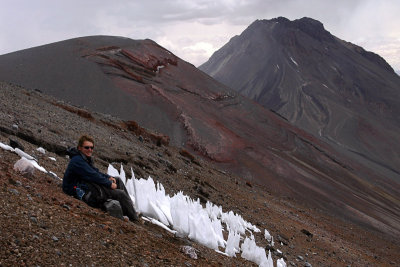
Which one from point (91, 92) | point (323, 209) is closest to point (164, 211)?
point (323, 209)

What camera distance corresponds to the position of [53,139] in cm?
983

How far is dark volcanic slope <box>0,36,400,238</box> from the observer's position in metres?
27.3

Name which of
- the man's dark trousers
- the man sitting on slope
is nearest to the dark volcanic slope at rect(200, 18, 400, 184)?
the man's dark trousers

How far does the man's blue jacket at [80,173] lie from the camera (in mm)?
5684

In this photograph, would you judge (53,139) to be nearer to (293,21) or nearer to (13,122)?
(13,122)

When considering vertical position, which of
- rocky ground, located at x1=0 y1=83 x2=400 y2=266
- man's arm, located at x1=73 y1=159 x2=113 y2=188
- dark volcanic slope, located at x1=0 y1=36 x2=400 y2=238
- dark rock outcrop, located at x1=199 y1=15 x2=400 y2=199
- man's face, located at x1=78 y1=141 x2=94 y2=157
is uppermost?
dark rock outcrop, located at x1=199 y1=15 x2=400 y2=199

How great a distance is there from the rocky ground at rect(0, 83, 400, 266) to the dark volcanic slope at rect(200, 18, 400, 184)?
58151 millimetres

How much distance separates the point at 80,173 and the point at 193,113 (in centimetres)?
2508

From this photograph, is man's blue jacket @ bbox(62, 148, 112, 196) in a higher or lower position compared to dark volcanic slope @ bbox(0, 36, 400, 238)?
lower

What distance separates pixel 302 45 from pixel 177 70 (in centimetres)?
8229

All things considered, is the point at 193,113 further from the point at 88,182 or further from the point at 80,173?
the point at 80,173

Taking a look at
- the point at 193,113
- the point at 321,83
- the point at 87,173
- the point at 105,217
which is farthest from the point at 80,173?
the point at 321,83

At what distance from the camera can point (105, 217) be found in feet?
18.3

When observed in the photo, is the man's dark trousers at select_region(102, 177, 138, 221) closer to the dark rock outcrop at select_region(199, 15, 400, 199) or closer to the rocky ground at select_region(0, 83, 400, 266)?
the rocky ground at select_region(0, 83, 400, 266)
